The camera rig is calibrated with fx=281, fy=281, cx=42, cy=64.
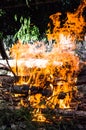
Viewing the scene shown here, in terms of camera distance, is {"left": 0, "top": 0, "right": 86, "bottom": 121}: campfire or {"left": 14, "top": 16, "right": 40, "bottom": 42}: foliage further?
{"left": 14, "top": 16, "right": 40, "bottom": 42}: foliage

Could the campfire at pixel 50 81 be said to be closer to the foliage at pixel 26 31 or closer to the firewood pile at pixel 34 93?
the firewood pile at pixel 34 93

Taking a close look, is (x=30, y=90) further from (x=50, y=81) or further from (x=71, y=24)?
(x=71, y=24)

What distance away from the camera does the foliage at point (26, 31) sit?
7.15 meters

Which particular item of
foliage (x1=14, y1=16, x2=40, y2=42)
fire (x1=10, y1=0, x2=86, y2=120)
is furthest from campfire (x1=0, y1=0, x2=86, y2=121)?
foliage (x1=14, y1=16, x2=40, y2=42)

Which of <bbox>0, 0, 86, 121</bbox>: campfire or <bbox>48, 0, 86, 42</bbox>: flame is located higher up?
<bbox>48, 0, 86, 42</bbox>: flame

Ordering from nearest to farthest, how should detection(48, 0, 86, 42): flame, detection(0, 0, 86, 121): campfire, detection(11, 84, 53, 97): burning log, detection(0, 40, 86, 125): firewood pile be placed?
detection(0, 40, 86, 125): firewood pile, detection(0, 0, 86, 121): campfire, detection(11, 84, 53, 97): burning log, detection(48, 0, 86, 42): flame

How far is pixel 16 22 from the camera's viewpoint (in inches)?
287

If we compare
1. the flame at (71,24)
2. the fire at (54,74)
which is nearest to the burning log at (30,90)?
the fire at (54,74)

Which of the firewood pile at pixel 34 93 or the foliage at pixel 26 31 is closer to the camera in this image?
the firewood pile at pixel 34 93

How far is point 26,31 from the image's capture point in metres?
7.33

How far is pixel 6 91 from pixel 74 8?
2491mm

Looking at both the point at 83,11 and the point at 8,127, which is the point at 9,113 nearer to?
the point at 8,127

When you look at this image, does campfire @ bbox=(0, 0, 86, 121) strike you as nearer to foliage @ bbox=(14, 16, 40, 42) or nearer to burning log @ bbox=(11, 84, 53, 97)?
burning log @ bbox=(11, 84, 53, 97)

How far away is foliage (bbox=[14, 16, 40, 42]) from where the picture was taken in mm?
7154
